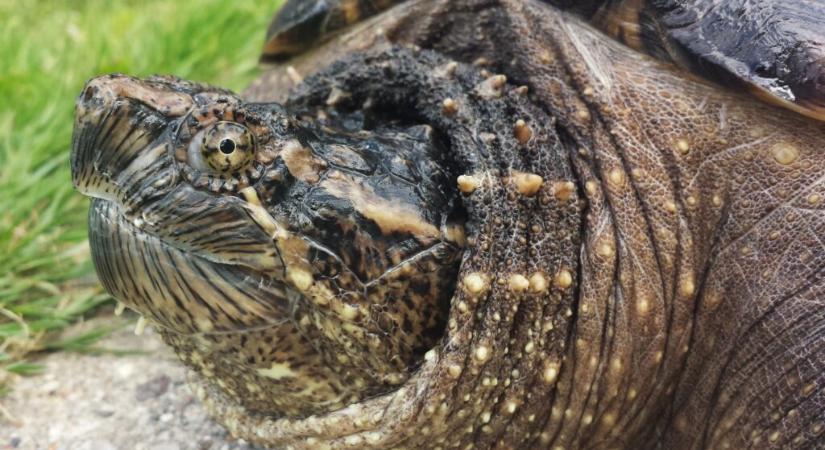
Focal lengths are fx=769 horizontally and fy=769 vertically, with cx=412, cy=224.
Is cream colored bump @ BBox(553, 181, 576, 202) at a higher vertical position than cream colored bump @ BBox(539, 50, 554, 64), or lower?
lower

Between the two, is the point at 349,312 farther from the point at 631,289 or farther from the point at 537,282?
the point at 631,289

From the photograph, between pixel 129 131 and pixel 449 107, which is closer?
pixel 129 131

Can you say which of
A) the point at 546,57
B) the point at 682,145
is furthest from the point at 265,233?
the point at 682,145

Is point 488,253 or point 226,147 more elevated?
point 226,147

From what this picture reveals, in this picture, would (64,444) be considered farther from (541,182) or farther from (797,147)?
(797,147)

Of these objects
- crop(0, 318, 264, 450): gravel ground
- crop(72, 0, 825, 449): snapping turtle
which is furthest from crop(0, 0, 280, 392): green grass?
crop(72, 0, 825, 449): snapping turtle

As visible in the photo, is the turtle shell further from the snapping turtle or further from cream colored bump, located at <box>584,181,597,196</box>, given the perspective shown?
cream colored bump, located at <box>584,181,597,196</box>
